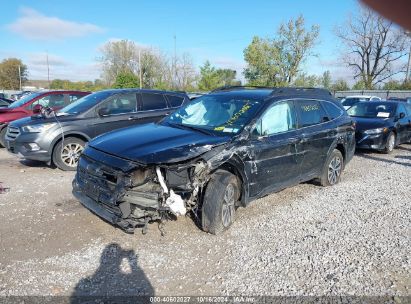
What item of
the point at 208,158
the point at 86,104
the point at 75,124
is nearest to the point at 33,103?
the point at 86,104

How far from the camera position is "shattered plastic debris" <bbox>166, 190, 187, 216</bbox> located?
3.96m

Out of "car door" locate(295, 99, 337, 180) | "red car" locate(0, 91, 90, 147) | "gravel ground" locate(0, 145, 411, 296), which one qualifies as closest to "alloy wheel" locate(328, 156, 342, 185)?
"car door" locate(295, 99, 337, 180)

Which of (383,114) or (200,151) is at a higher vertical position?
(383,114)

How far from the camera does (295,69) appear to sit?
40094mm

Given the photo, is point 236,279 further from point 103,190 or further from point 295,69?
point 295,69

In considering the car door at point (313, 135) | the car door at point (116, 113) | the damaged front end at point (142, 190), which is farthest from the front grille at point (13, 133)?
the car door at point (313, 135)

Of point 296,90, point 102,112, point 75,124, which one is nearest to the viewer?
point 296,90

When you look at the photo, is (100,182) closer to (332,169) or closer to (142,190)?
(142,190)

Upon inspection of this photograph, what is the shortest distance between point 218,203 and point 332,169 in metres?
3.37

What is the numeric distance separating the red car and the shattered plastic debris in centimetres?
789

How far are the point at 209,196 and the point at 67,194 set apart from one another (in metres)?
2.80

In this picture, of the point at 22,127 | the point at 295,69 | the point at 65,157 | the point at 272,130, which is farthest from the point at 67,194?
the point at 295,69

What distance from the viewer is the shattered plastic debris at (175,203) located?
396cm

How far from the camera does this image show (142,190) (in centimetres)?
395
